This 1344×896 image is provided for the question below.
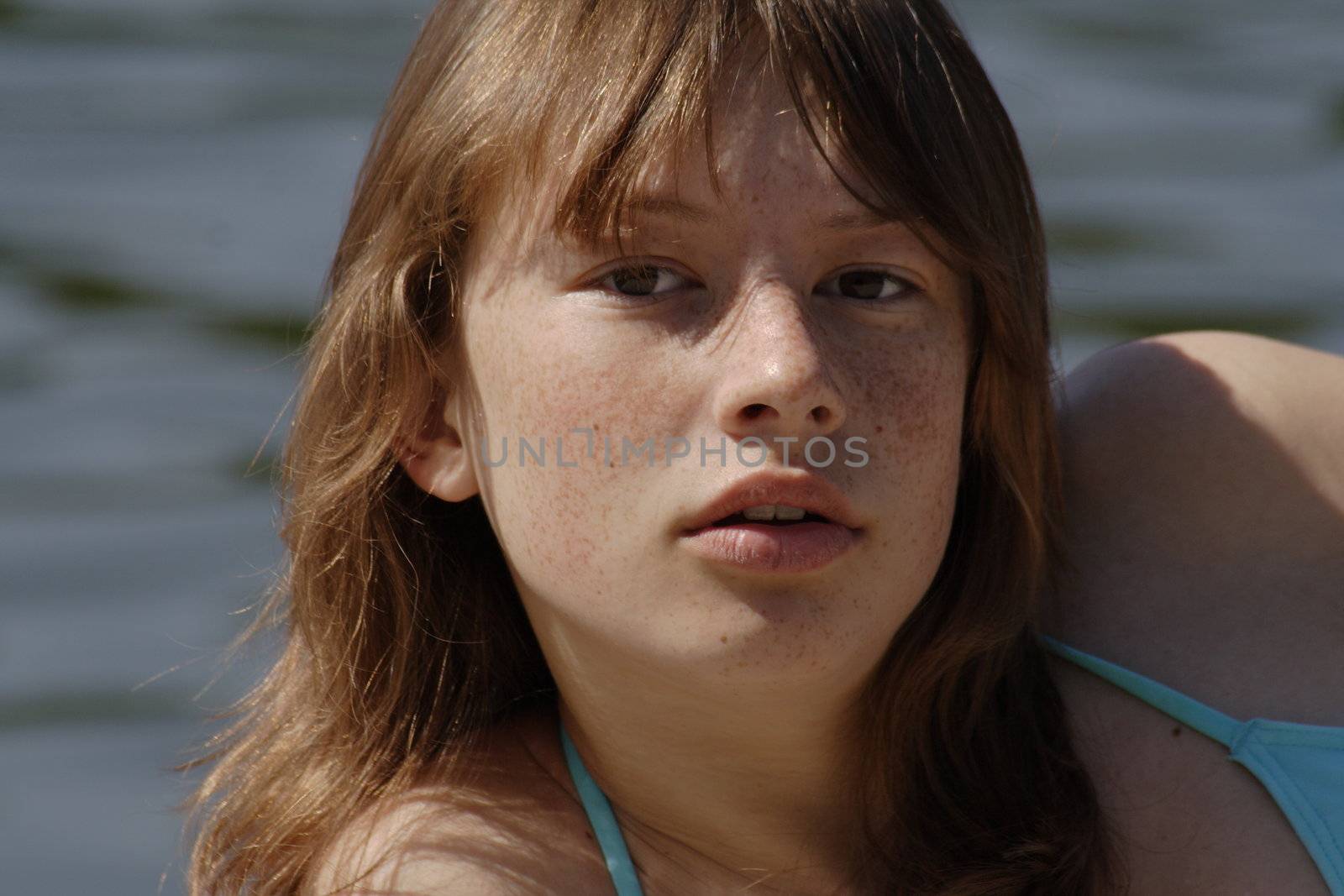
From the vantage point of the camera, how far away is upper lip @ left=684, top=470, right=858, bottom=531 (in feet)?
5.39

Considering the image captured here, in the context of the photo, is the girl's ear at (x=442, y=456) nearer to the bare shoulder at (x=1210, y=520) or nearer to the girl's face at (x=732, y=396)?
the girl's face at (x=732, y=396)

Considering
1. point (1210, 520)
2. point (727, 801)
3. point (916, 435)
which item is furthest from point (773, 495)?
point (1210, 520)

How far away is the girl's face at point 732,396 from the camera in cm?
166

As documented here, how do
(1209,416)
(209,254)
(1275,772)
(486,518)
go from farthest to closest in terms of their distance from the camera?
1. (209,254)
2. (1209,416)
3. (486,518)
4. (1275,772)

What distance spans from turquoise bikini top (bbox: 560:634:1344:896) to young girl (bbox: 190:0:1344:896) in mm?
12

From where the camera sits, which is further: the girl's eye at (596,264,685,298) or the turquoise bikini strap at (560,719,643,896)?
the turquoise bikini strap at (560,719,643,896)

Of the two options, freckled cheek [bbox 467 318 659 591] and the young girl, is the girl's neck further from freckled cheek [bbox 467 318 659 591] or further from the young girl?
freckled cheek [bbox 467 318 659 591]

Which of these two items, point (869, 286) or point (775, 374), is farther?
point (869, 286)

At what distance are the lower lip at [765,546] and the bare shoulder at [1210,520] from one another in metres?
0.53

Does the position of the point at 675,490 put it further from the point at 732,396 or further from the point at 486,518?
the point at 486,518

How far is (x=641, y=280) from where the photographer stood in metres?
1.72

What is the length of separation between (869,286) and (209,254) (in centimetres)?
345

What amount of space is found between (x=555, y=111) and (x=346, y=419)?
44 cm

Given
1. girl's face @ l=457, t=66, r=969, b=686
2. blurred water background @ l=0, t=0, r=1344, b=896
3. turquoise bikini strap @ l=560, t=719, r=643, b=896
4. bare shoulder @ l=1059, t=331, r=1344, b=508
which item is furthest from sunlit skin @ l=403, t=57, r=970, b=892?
blurred water background @ l=0, t=0, r=1344, b=896
